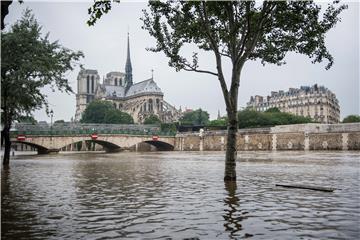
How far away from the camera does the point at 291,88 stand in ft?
518

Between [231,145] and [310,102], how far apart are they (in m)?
134

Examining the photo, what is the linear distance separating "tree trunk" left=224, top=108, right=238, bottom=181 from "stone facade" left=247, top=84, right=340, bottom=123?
127 meters

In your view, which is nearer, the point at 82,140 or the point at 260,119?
the point at 82,140

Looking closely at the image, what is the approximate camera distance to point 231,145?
15562mm

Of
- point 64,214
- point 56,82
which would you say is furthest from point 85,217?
point 56,82

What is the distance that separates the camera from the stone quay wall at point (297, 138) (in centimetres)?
5712

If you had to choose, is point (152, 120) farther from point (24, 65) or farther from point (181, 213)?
point (181, 213)

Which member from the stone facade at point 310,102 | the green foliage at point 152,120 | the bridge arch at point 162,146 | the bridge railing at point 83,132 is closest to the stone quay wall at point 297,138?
the bridge arch at point 162,146

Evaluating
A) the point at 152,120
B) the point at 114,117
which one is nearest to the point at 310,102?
the point at 152,120

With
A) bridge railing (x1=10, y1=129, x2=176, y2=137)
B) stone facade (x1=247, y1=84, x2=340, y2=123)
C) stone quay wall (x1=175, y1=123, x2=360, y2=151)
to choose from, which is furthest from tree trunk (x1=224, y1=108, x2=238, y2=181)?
stone facade (x1=247, y1=84, x2=340, y2=123)

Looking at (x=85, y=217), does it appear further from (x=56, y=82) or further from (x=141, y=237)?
(x=56, y=82)

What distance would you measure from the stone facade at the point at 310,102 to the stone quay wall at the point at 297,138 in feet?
219

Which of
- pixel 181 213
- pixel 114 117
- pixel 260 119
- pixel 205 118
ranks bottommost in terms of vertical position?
pixel 181 213

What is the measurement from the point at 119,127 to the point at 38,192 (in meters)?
85.3
